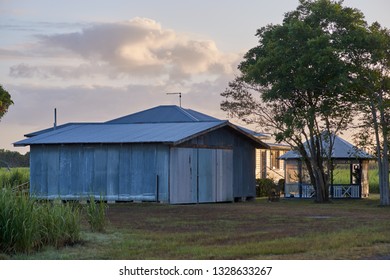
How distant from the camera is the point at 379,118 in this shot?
3459 cm

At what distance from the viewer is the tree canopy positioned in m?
33.7

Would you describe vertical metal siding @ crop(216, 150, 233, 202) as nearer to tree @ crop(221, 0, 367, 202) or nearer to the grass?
tree @ crop(221, 0, 367, 202)

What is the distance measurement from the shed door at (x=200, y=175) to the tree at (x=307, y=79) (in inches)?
116

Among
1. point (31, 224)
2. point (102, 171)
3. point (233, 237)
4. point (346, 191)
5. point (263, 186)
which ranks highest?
point (102, 171)

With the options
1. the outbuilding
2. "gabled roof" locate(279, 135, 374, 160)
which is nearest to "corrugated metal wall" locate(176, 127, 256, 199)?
"gabled roof" locate(279, 135, 374, 160)

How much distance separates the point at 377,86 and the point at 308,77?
2756mm

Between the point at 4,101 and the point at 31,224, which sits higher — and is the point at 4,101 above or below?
above

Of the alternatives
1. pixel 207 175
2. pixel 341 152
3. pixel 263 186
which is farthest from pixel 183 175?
pixel 341 152

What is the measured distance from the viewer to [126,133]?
1335 inches

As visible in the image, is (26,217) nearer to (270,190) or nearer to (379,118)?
(379,118)

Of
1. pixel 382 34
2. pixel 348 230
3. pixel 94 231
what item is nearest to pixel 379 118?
pixel 382 34

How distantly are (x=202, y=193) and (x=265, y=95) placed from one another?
17.9 ft

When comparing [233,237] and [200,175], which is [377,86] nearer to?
[200,175]

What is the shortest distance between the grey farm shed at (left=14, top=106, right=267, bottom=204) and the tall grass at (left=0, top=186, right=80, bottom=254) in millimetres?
14019
